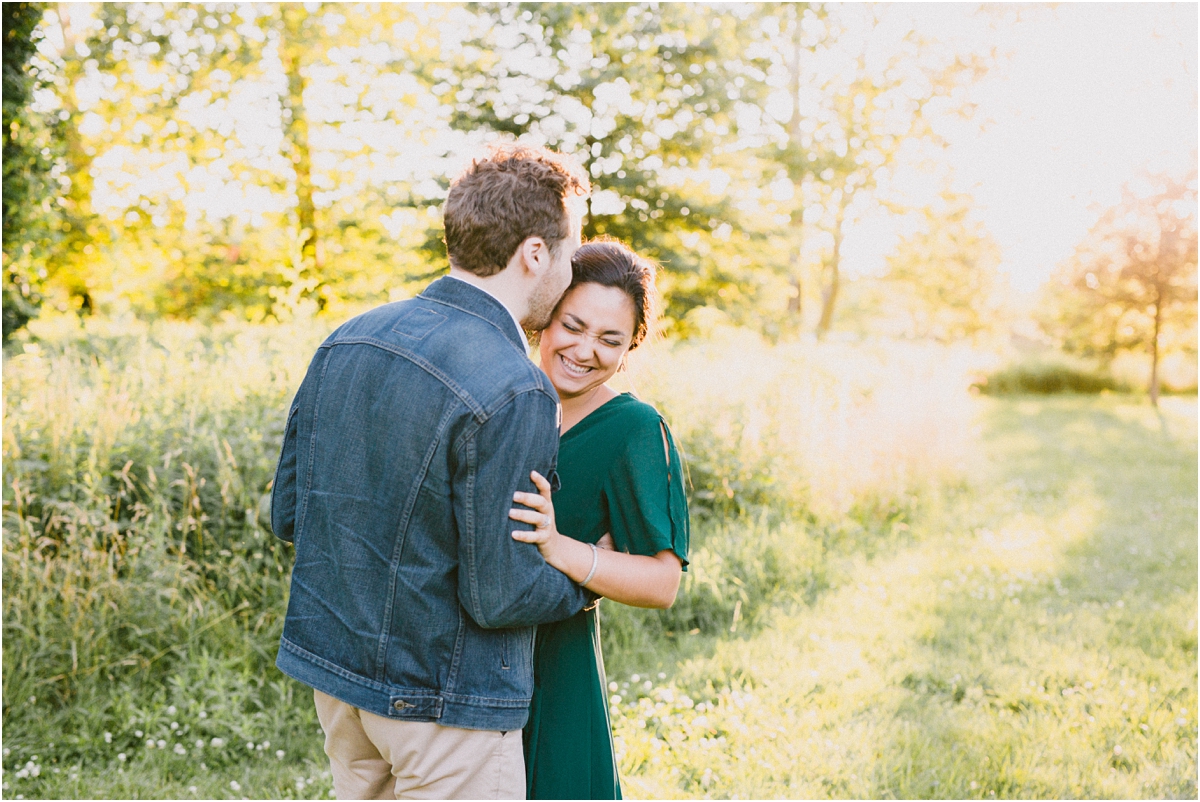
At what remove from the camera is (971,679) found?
4488mm

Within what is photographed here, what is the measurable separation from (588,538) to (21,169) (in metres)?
6.52

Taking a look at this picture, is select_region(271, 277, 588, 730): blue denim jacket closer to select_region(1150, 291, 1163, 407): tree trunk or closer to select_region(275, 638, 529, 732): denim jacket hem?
select_region(275, 638, 529, 732): denim jacket hem

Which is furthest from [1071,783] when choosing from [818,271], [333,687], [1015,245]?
[1015,245]

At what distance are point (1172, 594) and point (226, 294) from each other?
16331 millimetres

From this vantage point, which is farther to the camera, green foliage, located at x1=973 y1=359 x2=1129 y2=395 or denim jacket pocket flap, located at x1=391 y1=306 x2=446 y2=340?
green foliage, located at x1=973 y1=359 x2=1129 y2=395

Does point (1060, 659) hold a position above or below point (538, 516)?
below

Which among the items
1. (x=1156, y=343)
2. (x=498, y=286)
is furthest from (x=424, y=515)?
(x=1156, y=343)

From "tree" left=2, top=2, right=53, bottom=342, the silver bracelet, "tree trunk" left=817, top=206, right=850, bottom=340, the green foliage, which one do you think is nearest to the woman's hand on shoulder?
the silver bracelet

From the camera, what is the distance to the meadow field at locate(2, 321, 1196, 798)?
3.59m

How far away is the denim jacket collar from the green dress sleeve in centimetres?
42

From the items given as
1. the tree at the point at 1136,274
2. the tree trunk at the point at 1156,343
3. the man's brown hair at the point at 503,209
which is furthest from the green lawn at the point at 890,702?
the tree at the point at 1136,274

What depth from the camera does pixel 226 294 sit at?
16.7 metres

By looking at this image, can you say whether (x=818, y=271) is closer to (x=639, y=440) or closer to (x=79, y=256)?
(x=79, y=256)

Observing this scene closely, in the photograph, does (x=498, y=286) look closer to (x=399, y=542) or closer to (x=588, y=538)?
(x=399, y=542)
